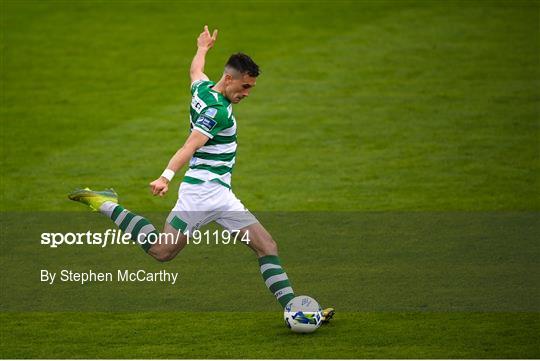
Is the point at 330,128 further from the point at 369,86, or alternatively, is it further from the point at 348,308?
the point at 348,308

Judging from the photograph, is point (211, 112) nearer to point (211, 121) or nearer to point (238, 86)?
point (211, 121)

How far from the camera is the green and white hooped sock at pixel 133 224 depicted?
1027cm

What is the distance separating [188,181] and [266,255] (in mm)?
963

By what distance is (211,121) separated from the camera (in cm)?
973

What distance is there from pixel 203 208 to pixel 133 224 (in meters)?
0.76

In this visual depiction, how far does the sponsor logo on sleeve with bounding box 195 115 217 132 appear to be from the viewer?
383 inches

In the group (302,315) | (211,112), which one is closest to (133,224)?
(211,112)

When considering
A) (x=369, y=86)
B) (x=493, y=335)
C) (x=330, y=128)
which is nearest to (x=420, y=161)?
(x=330, y=128)

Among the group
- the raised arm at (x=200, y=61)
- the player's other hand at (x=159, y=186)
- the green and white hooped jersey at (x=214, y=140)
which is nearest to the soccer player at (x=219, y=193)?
the green and white hooped jersey at (x=214, y=140)

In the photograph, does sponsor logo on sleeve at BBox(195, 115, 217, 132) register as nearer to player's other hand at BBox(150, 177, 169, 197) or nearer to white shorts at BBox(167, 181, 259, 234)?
white shorts at BBox(167, 181, 259, 234)

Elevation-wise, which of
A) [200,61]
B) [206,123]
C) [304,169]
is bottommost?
[206,123]

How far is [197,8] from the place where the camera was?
2330 centimetres

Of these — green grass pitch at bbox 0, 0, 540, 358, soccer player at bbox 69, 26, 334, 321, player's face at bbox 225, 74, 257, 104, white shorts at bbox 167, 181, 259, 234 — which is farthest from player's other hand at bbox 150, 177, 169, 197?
green grass pitch at bbox 0, 0, 540, 358

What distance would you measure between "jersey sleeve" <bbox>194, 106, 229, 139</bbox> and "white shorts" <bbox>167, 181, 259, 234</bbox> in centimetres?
55
